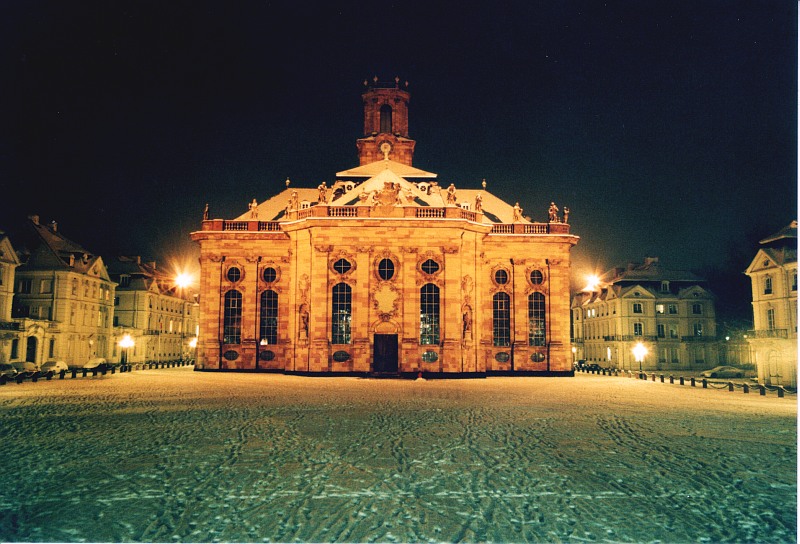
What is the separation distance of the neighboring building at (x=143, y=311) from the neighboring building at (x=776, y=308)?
5877 cm

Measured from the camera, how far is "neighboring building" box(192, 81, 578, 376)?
48000 millimetres

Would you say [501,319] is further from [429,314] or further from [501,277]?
[429,314]

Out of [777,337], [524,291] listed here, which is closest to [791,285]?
[777,337]

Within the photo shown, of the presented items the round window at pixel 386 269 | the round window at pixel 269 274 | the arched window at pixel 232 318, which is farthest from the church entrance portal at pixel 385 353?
the arched window at pixel 232 318

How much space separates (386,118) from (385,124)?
0.72m

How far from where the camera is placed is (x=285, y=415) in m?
21.9

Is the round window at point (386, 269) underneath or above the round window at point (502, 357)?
above

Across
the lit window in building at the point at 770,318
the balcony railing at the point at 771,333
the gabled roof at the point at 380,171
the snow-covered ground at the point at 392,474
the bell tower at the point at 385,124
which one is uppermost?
the bell tower at the point at 385,124

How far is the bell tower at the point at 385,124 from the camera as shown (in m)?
72.5

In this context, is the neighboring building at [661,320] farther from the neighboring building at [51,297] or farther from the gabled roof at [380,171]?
the neighboring building at [51,297]

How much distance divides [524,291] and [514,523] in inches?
1748

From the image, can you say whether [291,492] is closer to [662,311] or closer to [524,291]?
[524,291]

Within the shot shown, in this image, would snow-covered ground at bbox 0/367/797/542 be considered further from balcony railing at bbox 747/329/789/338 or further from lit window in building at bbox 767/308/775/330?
lit window in building at bbox 767/308/775/330

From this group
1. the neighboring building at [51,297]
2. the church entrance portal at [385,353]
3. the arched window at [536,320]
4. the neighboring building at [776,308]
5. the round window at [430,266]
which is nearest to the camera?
the neighboring building at [776,308]
